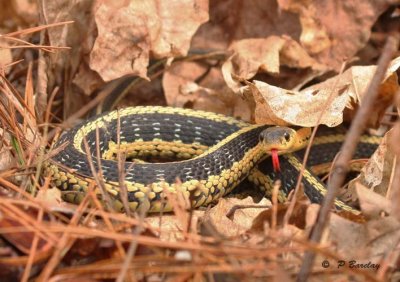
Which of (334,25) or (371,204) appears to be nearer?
(371,204)

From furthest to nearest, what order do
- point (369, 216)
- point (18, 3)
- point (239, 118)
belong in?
point (18, 3)
point (239, 118)
point (369, 216)

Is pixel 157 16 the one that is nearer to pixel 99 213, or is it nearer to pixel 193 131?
pixel 193 131

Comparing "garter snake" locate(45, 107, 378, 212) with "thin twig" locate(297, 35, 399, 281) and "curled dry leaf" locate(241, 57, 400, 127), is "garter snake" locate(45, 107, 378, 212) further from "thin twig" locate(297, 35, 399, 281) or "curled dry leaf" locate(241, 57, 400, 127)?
"thin twig" locate(297, 35, 399, 281)

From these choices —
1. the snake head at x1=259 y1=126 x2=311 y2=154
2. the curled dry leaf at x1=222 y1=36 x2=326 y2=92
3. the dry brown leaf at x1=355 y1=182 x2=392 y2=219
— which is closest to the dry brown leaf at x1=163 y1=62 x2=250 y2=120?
the curled dry leaf at x1=222 y1=36 x2=326 y2=92

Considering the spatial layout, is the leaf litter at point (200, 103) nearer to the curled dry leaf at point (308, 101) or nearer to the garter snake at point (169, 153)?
the curled dry leaf at point (308, 101)

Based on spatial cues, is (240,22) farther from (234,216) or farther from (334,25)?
(234,216)

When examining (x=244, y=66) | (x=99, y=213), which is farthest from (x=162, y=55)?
(x=99, y=213)

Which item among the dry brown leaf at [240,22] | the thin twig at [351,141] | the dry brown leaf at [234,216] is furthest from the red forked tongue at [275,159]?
the dry brown leaf at [240,22]

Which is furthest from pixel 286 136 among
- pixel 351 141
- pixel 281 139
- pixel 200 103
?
pixel 351 141
